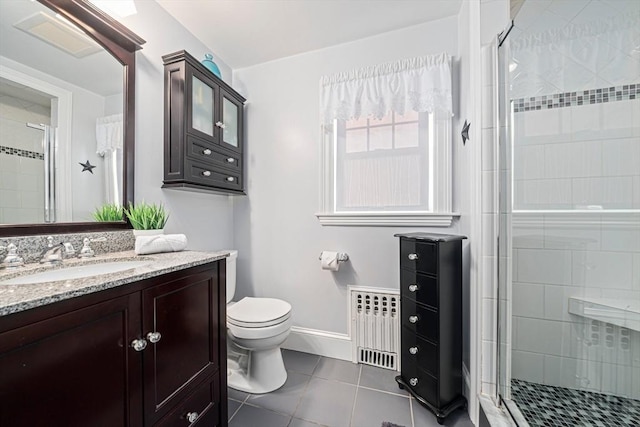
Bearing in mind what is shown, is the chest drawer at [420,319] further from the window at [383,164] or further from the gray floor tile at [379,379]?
the window at [383,164]

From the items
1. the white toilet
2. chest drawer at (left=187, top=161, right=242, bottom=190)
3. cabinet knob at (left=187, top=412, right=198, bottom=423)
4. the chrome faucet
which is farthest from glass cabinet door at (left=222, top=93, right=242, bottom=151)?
cabinet knob at (left=187, top=412, right=198, bottom=423)

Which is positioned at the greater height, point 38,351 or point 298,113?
point 298,113

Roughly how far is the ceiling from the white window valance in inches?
10.6

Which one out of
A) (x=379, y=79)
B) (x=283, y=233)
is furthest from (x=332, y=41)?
(x=283, y=233)

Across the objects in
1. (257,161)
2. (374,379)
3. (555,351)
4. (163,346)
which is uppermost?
(257,161)

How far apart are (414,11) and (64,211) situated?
7.59 feet

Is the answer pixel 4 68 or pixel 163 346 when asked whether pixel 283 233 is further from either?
pixel 4 68

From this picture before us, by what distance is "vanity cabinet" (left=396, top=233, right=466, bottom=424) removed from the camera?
52.1 inches

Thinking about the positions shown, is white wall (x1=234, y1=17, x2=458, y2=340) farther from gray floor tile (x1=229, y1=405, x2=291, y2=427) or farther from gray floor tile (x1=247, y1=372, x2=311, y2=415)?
gray floor tile (x1=229, y1=405, x2=291, y2=427)

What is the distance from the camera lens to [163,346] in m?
0.91

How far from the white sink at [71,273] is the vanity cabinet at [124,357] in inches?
8.2

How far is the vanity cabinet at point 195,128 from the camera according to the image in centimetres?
155

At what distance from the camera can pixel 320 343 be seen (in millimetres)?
1944

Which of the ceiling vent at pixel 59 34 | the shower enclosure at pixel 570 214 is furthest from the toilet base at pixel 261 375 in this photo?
the ceiling vent at pixel 59 34
